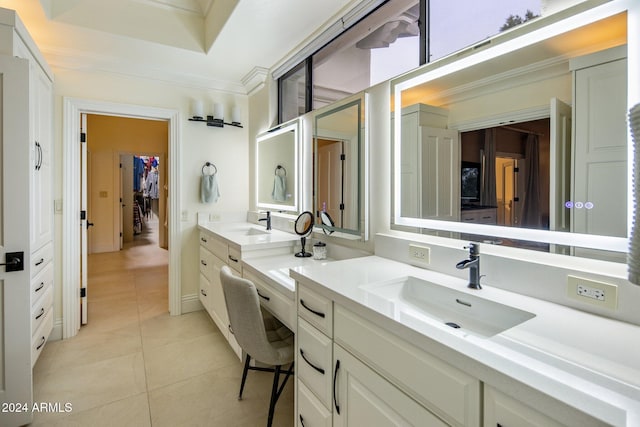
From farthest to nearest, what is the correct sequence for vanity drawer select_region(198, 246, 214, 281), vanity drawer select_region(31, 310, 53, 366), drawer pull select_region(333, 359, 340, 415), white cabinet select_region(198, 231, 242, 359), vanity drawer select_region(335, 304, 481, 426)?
vanity drawer select_region(198, 246, 214, 281), white cabinet select_region(198, 231, 242, 359), vanity drawer select_region(31, 310, 53, 366), drawer pull select_region(333, 359, 340, 415), vanity drawer select_region(335, 304, 481, 426)

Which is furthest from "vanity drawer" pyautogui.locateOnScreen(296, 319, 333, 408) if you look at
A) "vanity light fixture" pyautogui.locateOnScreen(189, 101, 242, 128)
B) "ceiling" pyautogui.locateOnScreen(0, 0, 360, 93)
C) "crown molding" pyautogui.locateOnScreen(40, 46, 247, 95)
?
"crown molding" pyautogui.locateOnScreen(40, 46, 247, 95)

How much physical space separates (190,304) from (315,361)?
98.3 inches

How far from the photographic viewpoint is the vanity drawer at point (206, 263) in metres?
2.87

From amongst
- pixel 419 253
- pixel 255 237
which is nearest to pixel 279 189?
pixel 255 237

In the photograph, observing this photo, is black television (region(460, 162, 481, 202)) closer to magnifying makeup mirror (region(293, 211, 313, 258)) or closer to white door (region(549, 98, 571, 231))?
white door (region(549, 98, 571, 231))

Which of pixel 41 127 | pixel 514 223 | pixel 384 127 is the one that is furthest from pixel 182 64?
pixel 514 223

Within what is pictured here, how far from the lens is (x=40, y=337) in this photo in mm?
2115

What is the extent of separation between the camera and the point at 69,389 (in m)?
2.04

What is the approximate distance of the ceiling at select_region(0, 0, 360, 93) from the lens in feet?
7.06

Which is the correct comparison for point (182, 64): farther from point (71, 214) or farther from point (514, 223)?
point (514, 223)

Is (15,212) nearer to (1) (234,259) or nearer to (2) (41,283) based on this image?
(2) (41,283)

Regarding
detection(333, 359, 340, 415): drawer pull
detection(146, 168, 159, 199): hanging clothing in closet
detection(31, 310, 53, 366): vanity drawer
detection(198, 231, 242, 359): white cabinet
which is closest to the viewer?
detection(333, 359, 340, 415): drawer pull

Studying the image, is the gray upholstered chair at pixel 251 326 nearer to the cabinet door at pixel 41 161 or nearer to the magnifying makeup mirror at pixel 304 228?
the magnifying makeup mirror at pixel 304 228

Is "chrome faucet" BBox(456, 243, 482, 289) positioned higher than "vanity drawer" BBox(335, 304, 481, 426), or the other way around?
"chrome faucet" BBox(456, 243, 482, 289)
